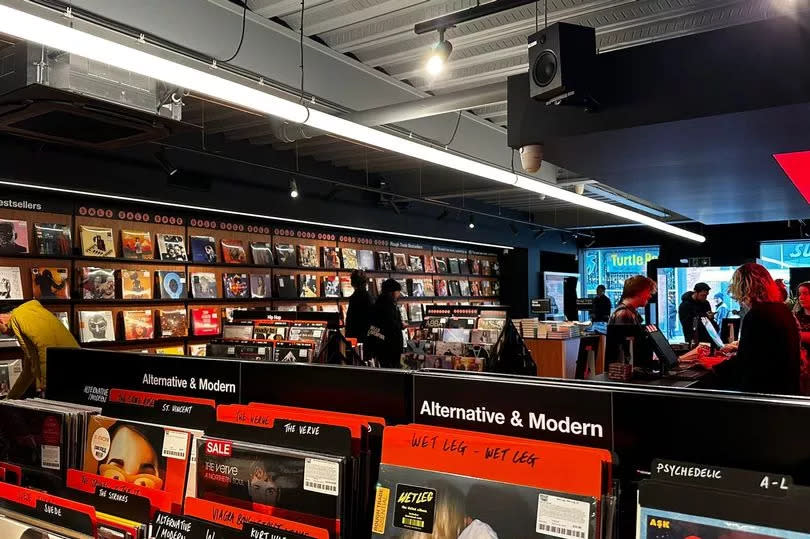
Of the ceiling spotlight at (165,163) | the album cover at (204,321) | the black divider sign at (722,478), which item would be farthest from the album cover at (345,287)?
the black divider sign at (722,478)

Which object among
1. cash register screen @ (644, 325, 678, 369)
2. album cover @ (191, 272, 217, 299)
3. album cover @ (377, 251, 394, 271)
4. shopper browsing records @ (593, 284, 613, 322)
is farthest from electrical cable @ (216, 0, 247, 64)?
shopper browsing records @ (593, 284, 613, 322)

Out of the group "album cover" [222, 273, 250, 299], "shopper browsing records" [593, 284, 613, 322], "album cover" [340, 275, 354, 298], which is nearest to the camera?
"album cover" [222, 273, 250, 299]

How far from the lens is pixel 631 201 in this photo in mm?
11906

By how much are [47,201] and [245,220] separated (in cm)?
237

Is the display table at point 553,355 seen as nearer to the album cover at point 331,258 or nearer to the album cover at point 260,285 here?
the album cover at point 331,258

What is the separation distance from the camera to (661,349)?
4.71 meters

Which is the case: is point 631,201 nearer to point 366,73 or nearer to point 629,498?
point 366,73

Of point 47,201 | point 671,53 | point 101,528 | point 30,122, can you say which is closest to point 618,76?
point 671,53

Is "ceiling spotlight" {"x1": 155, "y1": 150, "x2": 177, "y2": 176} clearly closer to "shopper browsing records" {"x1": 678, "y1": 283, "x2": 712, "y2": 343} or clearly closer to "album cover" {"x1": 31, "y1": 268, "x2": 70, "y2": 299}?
"album cover" {"x1": 31, "y1": 268, "x2": 70, "y2": 299}

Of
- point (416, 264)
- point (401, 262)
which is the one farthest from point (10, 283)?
point (416, 264)

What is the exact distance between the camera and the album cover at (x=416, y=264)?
11.0 metres

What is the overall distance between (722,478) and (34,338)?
154 inches

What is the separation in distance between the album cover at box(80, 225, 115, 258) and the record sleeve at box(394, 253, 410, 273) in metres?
4.87

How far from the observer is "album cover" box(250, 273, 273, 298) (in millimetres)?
7941
